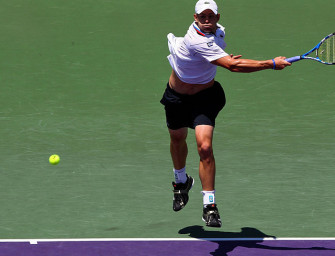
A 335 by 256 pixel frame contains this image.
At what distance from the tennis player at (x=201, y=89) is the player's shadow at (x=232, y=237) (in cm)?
23

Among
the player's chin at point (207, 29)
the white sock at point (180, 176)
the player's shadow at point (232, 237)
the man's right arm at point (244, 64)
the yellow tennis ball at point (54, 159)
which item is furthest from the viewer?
the yellow tennis ball at point (54, 159)

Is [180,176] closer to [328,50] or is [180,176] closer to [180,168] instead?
[180,168]

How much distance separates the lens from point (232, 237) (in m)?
8.12

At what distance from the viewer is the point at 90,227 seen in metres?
8.44

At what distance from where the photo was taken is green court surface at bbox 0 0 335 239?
8.90m

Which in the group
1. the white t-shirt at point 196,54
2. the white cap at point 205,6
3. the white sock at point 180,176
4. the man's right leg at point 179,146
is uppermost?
the white cap at point 205,6

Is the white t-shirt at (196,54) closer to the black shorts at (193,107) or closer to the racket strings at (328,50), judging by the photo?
the black shorts at (193,107)

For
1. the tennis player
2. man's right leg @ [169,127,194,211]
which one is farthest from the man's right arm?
man's right leg @ [169,127,194,211]

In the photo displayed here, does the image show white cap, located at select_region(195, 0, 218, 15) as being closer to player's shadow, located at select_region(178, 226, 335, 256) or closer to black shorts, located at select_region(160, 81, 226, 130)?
black shorts, located at select_region(160, 81, 226, 130)

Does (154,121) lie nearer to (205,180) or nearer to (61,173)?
(61,173)

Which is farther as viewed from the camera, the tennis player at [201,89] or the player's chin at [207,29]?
the player's chin at [207,29]

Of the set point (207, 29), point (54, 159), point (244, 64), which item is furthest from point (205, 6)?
point (54, 159)

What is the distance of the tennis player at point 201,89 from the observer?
8.01 metres

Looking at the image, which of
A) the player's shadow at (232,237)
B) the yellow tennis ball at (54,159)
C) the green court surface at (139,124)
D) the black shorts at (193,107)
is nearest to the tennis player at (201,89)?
the black shorts at (193,107)
